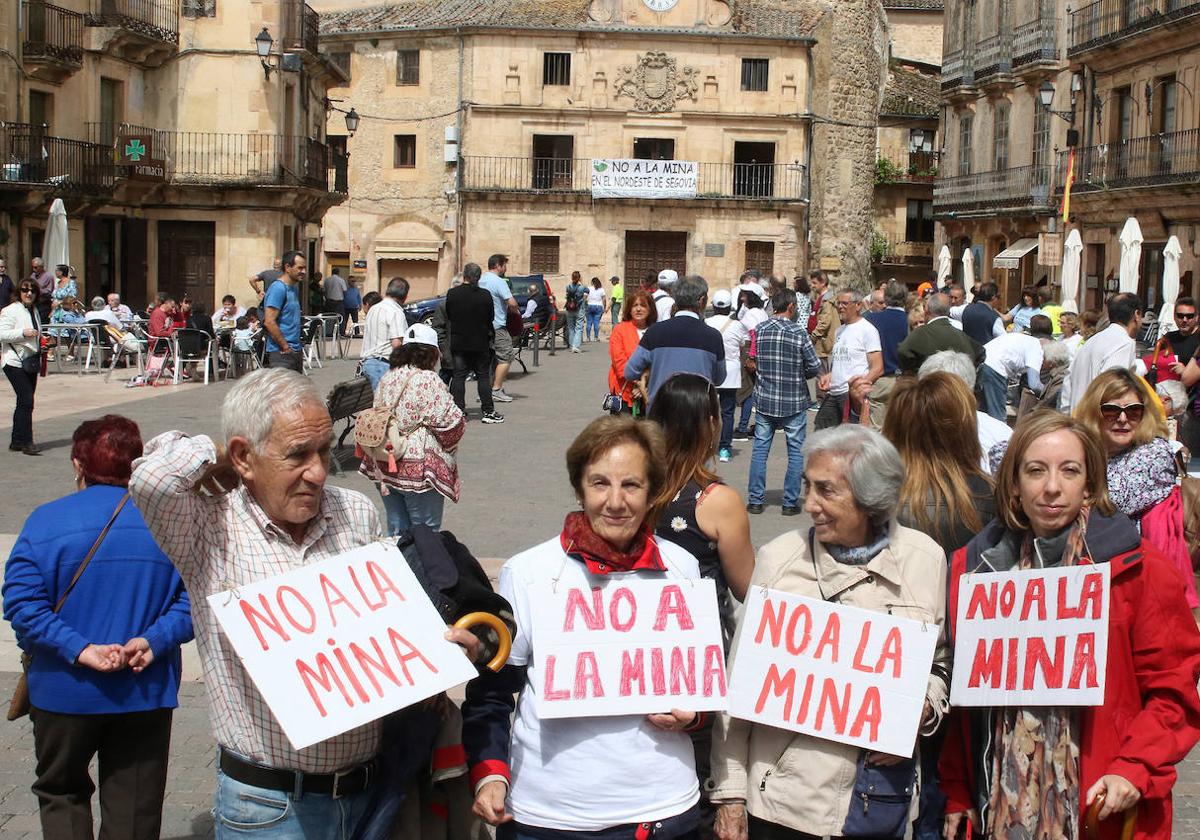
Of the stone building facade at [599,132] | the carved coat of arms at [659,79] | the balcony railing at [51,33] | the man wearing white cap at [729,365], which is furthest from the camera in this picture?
the carved coat of arms at [659,79]

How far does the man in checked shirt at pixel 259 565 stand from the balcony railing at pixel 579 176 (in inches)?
1669

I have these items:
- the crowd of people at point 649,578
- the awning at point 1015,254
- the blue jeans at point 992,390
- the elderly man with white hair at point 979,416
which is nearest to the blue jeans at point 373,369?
the blue jeans at point 992,390

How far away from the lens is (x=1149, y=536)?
556 centimetres

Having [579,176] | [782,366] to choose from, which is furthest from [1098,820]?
[579,176]

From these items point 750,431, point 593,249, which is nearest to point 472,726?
point 750,431

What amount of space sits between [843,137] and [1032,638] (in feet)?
152

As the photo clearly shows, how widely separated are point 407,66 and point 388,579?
4531 centimetres

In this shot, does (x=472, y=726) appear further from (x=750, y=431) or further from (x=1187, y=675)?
(x=750, y=431)

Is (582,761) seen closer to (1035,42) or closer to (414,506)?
(414,506)

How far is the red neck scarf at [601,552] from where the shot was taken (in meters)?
3.53

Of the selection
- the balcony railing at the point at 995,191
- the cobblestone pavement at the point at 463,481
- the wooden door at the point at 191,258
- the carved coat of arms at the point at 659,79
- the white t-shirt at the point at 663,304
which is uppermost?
the carved coat of arms at the point at 659,79

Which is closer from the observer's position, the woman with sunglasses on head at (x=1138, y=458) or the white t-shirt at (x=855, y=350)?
the woman with sunglasses on head at (x=1138, y=458)

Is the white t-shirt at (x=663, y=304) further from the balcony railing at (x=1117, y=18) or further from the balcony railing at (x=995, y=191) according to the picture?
the balcony railing at (x=995, y=191)

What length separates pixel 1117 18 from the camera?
114 ft
